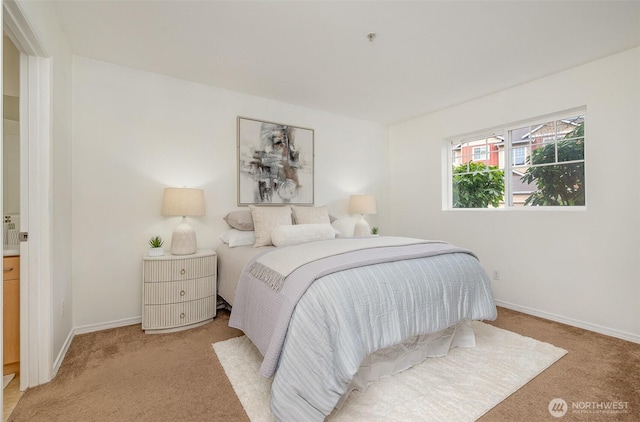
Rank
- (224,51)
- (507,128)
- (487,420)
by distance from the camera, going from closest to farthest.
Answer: (487,420) < (224,51) < (507,128)

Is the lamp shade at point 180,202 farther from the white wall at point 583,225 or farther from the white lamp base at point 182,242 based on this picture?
the white wall at point 583,225

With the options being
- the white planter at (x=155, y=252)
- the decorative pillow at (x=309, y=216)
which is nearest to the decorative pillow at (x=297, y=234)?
the decorative pillow at (x=309, y=216)

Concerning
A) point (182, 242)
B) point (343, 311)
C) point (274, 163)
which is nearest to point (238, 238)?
point (182, 242)

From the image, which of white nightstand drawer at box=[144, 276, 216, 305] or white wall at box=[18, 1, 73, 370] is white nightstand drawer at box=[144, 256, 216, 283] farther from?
white wall at box=[18, 1, 73, 370]

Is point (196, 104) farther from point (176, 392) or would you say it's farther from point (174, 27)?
point (176, 392)

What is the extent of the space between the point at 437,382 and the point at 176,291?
2.06 m

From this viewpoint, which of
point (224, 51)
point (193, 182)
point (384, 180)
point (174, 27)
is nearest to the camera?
point (174, 27)

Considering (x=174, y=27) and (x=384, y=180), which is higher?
(x=174, y=27)

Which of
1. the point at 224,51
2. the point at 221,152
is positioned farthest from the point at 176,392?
the point at 224,51

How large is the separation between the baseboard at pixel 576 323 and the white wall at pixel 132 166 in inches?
124

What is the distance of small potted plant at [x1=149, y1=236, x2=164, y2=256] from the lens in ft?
8.40

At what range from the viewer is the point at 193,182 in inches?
119

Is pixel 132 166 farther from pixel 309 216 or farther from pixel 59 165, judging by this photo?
pixel 309 216

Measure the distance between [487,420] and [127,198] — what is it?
3053mm
